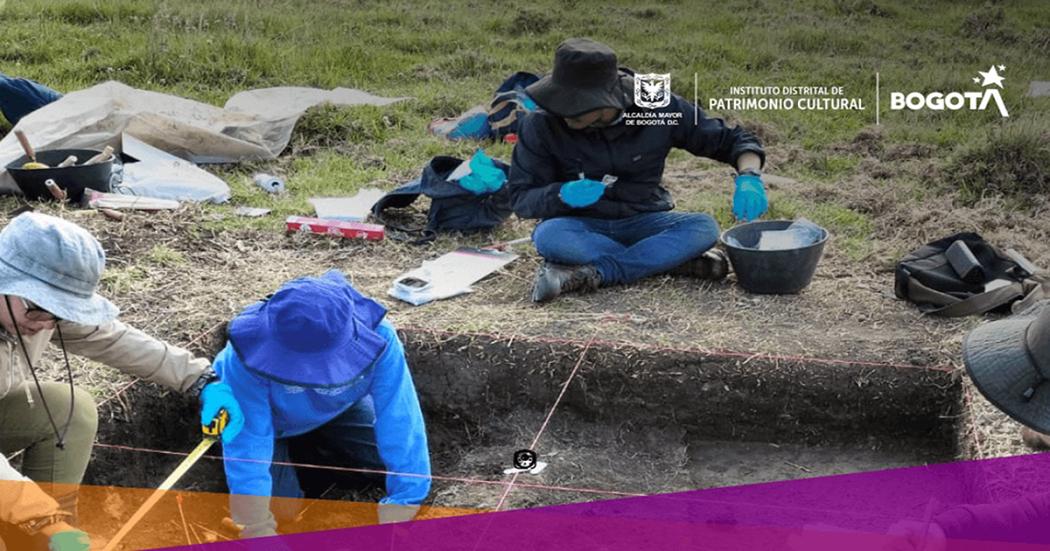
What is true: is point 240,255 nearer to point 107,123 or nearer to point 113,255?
point 113,255

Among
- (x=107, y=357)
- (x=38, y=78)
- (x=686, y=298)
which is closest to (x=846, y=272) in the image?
(x=686, y=298)

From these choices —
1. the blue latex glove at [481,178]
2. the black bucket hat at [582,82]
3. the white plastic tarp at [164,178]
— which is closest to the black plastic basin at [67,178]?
the white plastic tarp at [164,178]

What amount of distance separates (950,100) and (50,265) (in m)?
6.81

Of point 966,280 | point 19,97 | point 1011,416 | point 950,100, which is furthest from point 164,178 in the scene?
point 950,100

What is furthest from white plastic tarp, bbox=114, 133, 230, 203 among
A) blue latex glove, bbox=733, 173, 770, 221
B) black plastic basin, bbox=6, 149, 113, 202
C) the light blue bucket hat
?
the light blue bucket hat

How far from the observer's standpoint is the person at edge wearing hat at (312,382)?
2982 millimetres

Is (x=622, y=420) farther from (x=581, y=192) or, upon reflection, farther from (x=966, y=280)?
(x=966, y=280)

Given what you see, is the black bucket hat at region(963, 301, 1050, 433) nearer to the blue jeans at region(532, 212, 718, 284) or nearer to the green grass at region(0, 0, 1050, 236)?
the blue jeans at region(532, 212, 718, 284)

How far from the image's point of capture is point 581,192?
15.7 ft

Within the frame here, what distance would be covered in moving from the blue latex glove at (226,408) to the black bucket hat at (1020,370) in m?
2.04

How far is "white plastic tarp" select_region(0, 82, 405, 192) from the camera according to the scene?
6.51m

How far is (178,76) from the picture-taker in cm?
843

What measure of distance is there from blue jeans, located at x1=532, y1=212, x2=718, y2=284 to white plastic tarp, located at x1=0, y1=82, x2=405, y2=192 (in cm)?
272

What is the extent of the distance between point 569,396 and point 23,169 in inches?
131
